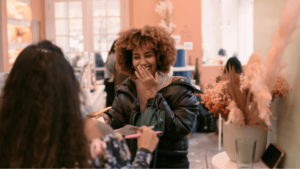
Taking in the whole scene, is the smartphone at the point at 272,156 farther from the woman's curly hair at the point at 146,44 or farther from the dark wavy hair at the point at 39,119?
the dark wavy hair at the point at 39,119

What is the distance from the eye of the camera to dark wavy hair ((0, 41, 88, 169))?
861 mm

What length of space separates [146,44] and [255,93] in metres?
0.69

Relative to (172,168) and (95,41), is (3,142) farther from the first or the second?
(95,41)

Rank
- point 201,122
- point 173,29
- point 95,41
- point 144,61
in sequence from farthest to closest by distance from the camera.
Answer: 1. point 95,41
2. point 173,29
3. point 201,122
4. point 144,61

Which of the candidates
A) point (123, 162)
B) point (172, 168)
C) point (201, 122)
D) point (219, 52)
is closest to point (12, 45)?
point (201, 122)

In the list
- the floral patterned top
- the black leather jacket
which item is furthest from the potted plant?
the floral patterned top

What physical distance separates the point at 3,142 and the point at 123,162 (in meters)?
0.37

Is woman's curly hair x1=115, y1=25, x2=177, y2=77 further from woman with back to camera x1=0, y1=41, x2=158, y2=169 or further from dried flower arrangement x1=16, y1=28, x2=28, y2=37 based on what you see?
dried flower arrangement x1=16, y1=28, x2=28, y2=37

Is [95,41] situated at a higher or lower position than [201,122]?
higher

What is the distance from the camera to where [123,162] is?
954 mm

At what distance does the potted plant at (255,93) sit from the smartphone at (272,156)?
0.11 ft

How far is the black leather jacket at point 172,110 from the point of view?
1.55m

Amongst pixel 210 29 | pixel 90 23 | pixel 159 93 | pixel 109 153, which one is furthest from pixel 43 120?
pixel 210 29

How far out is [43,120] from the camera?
0.85 meters
